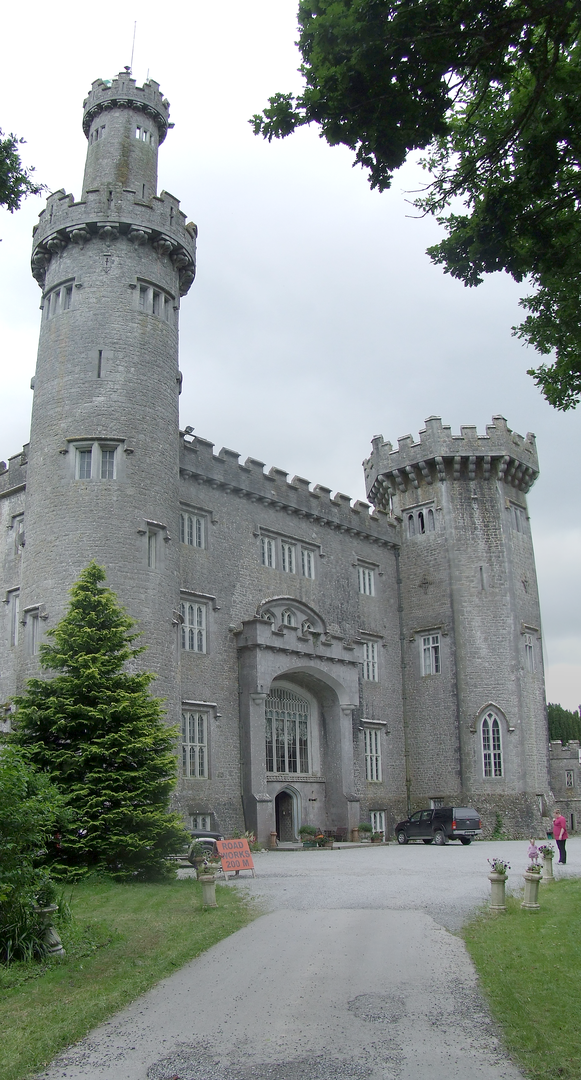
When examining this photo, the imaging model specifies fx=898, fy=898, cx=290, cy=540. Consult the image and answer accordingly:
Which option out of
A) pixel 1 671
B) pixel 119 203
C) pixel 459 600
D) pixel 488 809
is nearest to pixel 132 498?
pixel 1 671

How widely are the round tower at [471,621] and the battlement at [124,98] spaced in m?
15.8

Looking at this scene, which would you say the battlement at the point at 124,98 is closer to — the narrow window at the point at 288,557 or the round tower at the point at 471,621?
the narrow window at the point at 288,557

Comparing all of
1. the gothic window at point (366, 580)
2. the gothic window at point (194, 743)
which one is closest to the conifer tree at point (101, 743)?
the gothic window at point (194, 743)

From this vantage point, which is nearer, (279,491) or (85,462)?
(85,462)

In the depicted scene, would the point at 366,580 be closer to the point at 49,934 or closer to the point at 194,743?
the point at 194,743

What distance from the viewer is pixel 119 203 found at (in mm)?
25938

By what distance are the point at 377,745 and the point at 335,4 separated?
3012cm

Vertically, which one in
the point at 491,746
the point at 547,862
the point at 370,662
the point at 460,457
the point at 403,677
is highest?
the point at 460,457

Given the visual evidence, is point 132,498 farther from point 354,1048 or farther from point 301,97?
point 354,1048

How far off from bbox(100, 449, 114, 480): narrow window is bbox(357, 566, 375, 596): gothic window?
13848mm

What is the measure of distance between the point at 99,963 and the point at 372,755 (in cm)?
2521

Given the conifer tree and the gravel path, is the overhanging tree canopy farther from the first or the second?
the conifer tree

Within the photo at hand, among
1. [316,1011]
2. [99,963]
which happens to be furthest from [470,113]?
[99,963]

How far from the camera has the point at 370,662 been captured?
35250 mm
